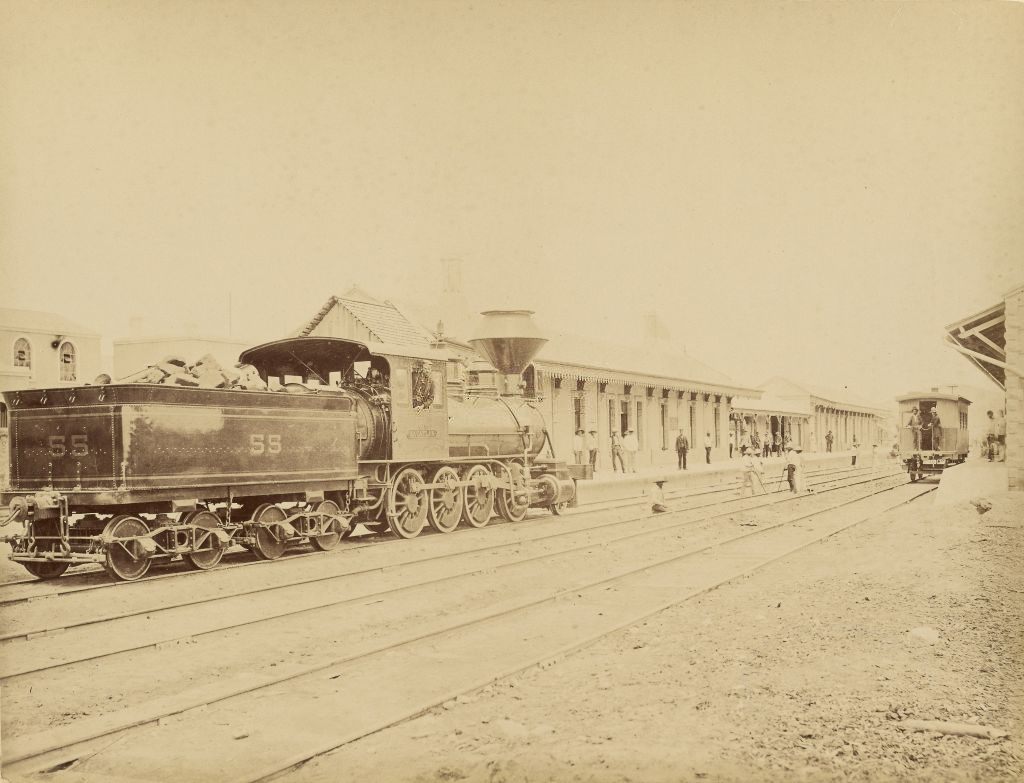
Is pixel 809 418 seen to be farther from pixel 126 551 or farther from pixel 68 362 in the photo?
pixel 68 362

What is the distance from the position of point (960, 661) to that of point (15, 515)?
7.32 meters

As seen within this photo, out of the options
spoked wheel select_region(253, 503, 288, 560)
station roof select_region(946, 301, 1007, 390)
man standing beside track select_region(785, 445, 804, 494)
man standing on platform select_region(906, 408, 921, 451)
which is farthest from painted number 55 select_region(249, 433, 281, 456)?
man standing on platform select_region(906, 408, 921, 451)

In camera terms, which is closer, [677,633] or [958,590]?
[677,633]

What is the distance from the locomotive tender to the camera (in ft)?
22.8

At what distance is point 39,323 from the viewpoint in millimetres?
5281

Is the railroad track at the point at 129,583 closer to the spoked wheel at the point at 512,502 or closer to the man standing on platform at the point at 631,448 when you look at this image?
the spoked wheel at the point at 512,502

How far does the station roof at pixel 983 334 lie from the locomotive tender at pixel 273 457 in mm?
5094

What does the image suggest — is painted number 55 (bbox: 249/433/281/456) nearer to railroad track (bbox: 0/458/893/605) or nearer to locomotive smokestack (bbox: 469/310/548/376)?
railroad track (bbox: 0/458/893/605)

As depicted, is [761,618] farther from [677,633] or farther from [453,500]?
[453,500]

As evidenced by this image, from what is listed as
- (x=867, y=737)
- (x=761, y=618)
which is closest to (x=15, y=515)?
(x=761, y=618)

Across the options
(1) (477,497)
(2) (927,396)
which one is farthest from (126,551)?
(2) (927,396)

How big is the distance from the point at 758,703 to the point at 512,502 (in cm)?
810

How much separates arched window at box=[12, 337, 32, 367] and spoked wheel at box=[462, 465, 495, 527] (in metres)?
6.15

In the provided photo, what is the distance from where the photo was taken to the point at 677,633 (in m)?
5.63
